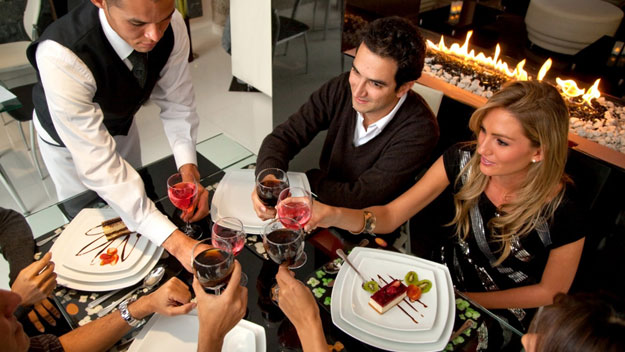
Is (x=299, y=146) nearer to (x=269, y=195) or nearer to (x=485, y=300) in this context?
(x=269, y=195)

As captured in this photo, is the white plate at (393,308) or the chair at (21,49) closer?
the white plate at (393,308)

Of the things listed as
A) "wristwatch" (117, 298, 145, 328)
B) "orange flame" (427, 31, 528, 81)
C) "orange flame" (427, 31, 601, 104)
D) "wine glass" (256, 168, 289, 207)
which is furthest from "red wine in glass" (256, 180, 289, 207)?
"orange flame" (427, 31, 528, 81)

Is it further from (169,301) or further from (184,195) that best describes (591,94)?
(169,301)

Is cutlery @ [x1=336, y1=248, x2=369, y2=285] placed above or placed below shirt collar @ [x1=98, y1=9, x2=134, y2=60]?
below

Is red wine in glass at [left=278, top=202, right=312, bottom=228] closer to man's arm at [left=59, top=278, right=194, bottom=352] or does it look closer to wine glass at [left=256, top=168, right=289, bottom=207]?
wine glass at [left=256, top=168, right=289, bottom=207]

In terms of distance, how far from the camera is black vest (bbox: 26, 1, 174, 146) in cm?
147

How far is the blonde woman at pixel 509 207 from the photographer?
1447mm

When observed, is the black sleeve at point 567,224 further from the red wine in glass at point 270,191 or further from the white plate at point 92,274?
the white plate at point 92,274

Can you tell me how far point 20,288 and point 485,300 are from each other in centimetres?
148

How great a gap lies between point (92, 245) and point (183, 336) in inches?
17.9

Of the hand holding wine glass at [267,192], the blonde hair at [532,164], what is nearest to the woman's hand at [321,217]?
the hand holding wine glass at [267,192]

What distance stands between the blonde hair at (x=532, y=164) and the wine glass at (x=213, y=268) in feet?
3.15

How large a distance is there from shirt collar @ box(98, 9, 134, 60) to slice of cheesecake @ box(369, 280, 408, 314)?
1.18m

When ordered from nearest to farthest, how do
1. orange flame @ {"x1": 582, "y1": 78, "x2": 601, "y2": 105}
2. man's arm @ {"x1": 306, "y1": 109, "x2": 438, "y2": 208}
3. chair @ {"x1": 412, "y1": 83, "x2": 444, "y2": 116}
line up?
man's arm @ {"x1": 306, "y1": 109, "x2": 438, "y2": 208}, chair @ {"x1": 412, "y1": 83, "x2": 444, "y2": 116}, orange flame @ {"x1": 582, "y1": 78, "x2": 601, "y2": 105}
